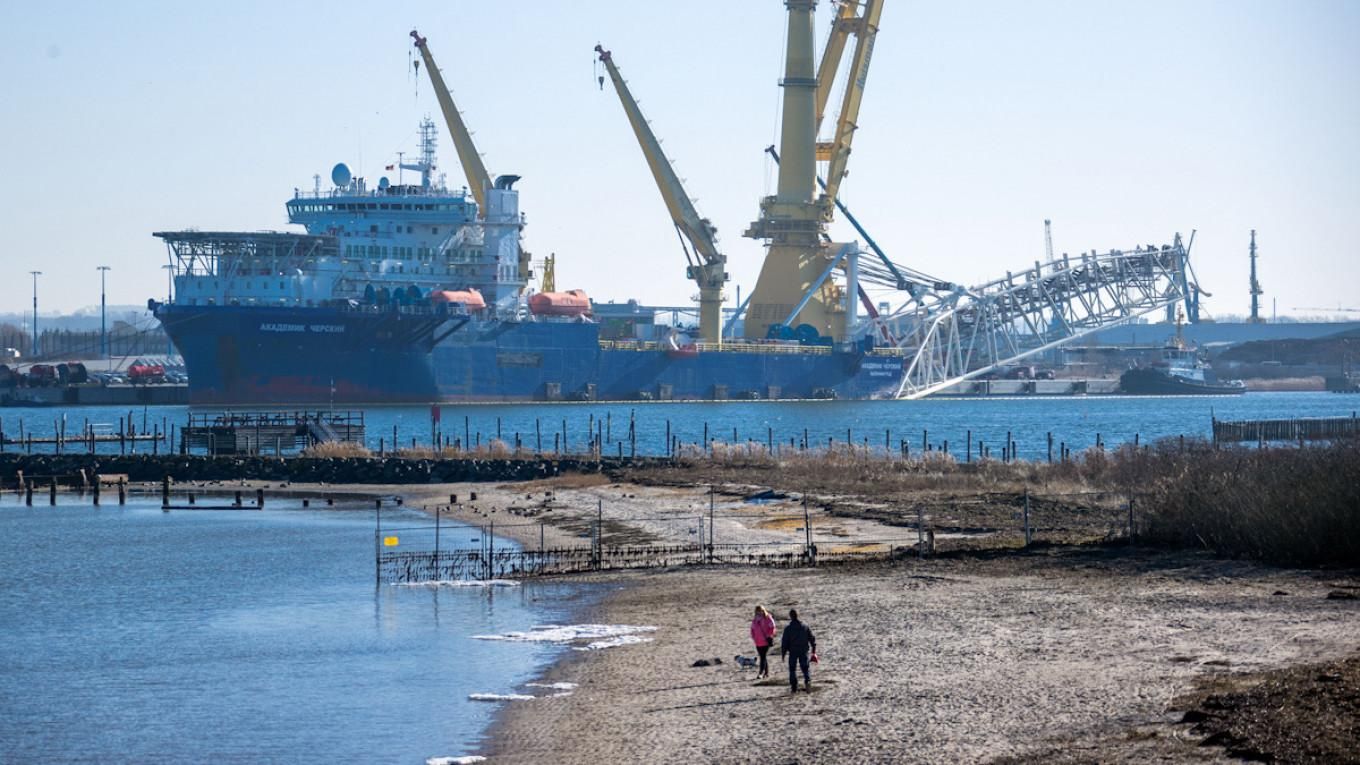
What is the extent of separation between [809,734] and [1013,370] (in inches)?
5801

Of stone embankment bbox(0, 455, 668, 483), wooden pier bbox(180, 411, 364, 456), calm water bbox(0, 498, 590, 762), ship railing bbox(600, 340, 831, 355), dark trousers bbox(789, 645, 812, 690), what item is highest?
ship railing bbox(600, 340, 831, 355)

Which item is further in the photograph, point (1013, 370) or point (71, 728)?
point (1013, 370)

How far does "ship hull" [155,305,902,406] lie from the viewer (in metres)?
89.4

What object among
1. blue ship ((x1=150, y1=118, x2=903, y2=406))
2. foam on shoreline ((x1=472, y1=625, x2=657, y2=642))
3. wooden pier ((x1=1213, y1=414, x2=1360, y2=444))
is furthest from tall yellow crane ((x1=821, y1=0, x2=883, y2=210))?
foam on shoreline ((x1=472, y1=625, x2=657, y2=642))

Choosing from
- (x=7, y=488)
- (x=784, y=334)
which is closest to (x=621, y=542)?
(x=7, y=488)

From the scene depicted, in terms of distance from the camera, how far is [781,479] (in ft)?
147

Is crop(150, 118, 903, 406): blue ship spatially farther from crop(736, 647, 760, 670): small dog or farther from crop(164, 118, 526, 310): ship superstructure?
crop(736, 647, 760, 670): small dog

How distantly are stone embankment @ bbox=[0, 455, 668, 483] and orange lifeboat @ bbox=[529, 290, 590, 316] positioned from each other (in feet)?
143

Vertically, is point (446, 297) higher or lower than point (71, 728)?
higher

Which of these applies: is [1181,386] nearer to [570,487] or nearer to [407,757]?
[570,487]

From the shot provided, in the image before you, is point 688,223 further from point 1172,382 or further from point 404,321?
point 1172,382

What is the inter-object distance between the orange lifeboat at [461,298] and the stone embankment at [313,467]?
3504cm

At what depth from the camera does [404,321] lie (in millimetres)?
91500

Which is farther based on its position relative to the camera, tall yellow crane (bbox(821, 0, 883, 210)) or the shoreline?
tall yellow crane (bbox(821, 0, 883, 210))
